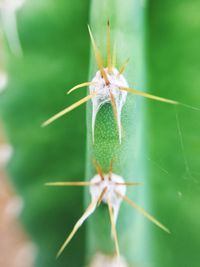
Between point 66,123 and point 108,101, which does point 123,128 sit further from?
point 66,123

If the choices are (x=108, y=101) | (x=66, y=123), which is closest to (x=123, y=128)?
(x=108, y=101)

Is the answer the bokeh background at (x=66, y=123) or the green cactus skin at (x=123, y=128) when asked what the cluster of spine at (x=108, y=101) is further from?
the bokeh background at (x=66, y=123)

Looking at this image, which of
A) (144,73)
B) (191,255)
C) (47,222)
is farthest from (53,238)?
(144,73)

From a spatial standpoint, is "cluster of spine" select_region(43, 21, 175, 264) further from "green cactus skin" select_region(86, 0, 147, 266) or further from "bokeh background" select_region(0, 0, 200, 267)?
"bokeh background" select_region(0, 0, 200, 267)

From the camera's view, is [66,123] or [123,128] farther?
[66,123]

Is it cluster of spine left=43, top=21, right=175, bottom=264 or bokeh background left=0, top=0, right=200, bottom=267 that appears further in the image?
bokeh background left=0, top=0, right=200, bottom=267

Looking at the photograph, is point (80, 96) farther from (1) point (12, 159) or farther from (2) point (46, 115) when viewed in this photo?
(1) point (12, 159)

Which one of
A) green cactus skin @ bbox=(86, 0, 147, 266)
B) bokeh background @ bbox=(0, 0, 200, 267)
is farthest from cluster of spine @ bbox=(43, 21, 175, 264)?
bokeh background @ bbox=(0, 0, 200, 267)

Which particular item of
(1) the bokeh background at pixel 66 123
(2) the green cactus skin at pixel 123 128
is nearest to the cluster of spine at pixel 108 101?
(2) the green cactus skin at pixel 123 128

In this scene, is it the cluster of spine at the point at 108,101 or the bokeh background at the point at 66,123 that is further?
the bokeh background at the point at 66,123
